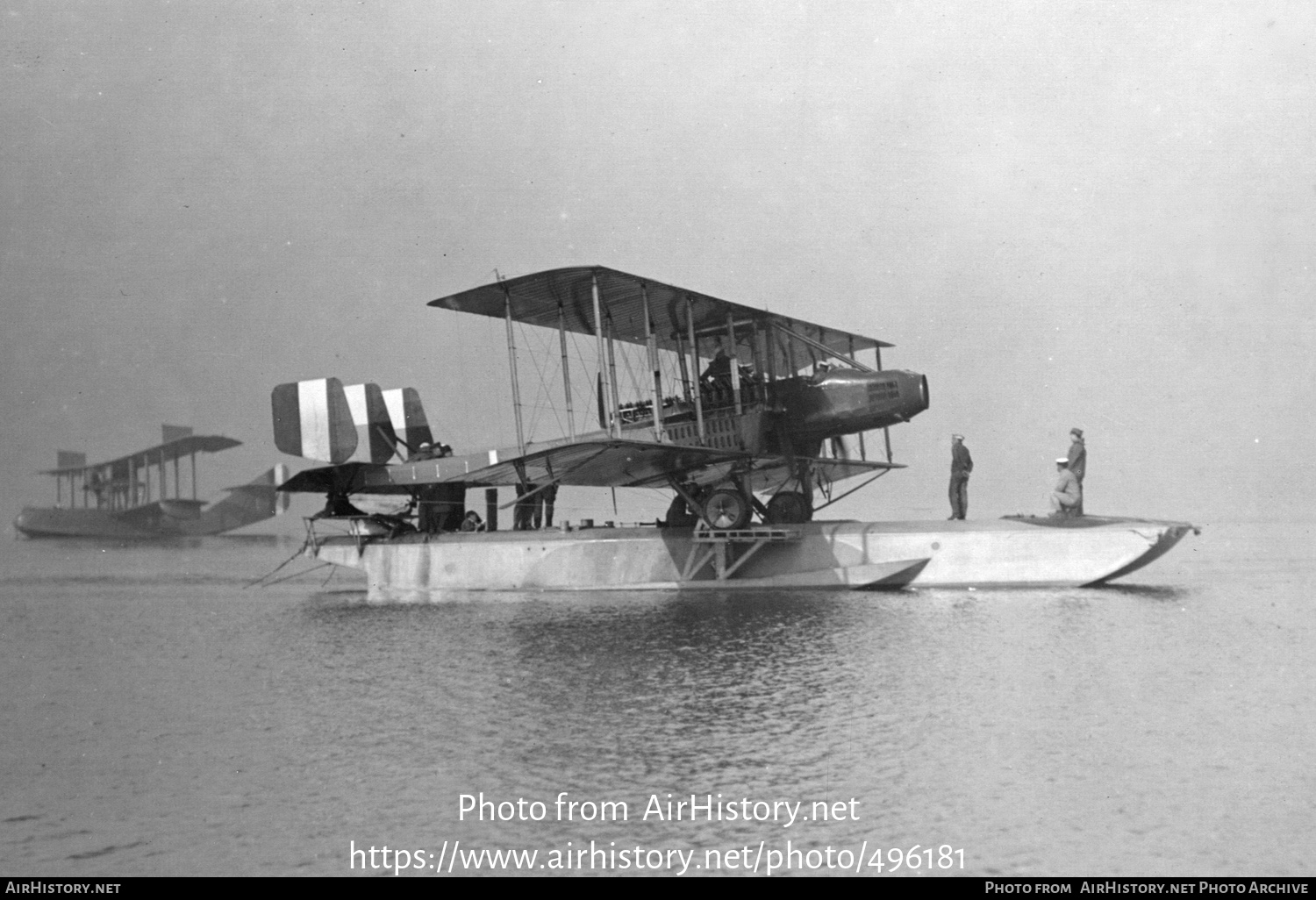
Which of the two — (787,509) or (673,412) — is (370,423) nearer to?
(673,412)

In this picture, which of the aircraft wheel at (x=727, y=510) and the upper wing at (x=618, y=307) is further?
the aircraft wheel at (x=727, y=510)

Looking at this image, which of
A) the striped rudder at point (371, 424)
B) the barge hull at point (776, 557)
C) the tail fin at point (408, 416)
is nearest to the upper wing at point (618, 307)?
the barge hull at point (776, 557)

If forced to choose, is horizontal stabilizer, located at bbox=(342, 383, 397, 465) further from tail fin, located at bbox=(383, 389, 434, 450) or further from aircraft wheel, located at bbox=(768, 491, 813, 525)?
aircraft wheel, located at bbox=(768, 491, 813, 525)

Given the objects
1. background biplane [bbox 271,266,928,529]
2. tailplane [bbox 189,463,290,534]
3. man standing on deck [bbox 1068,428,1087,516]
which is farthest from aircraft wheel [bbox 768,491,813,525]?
tailplane [bbox 189,463,290,534]

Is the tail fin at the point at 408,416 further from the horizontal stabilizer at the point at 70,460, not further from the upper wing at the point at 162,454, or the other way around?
the horizontal stabilizer at the point at 70,460

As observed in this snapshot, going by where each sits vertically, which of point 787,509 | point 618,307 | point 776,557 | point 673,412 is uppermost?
point 618,307

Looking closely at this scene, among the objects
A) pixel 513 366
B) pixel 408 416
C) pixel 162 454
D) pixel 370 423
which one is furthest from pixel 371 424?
pixel 162 454
